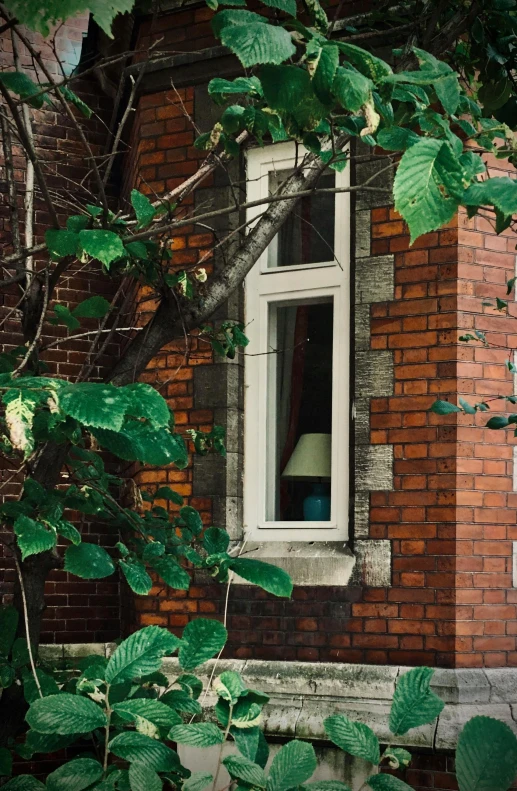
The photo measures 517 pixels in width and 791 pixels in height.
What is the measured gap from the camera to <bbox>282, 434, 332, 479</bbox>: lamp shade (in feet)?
17.0

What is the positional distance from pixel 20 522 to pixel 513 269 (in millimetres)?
3059

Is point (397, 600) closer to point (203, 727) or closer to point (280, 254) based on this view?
point (280, 254)

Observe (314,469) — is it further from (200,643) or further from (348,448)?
(200,643)

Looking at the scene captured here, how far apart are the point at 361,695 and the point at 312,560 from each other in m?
0.67

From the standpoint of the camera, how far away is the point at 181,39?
5516mm

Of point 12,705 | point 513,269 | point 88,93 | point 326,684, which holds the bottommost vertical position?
point 326,684

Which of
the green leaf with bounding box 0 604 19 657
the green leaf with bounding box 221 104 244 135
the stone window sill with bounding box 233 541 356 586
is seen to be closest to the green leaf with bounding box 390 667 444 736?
the green leaf with bounding box 221 104 244 135

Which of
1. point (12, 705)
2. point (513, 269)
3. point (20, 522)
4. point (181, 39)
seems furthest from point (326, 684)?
point (181, 39)

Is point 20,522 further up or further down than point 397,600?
further up

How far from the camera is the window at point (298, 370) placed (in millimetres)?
5113

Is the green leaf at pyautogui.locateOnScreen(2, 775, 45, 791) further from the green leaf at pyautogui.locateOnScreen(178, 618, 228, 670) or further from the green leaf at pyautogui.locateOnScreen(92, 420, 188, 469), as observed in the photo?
the green leaf at pyautogui.locateOnScreen(92, 420, 188, 469)

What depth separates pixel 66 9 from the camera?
1219 millimetres

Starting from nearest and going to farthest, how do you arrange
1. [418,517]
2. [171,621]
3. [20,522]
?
[20,522]
[418,517]
[171,621]

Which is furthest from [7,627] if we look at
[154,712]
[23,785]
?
[154,712]
